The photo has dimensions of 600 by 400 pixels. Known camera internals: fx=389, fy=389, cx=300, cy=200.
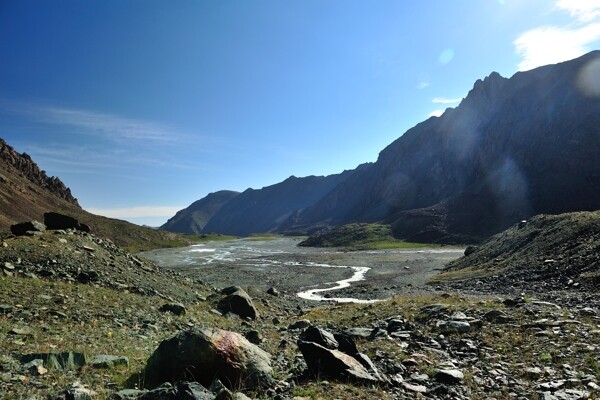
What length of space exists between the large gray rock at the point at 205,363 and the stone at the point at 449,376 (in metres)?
5.49

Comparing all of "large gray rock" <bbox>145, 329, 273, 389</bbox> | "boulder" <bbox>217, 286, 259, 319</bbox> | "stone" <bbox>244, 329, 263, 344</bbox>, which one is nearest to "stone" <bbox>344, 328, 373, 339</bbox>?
"stone" <bbox>244, 329, 263, 344</bbox>

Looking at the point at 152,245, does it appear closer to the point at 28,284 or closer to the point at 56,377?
the point at 28,284

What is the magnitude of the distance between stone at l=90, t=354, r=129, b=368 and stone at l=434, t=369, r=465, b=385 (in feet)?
32.0

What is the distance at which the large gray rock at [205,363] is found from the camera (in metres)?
10.6

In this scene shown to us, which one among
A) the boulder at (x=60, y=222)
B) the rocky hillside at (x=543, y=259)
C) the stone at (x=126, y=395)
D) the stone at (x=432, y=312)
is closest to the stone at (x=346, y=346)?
the stone at (x=126, y=395)

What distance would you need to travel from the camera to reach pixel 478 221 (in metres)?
179

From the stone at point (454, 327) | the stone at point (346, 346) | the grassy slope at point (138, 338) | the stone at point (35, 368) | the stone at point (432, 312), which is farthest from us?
the stone at point (432, 312)

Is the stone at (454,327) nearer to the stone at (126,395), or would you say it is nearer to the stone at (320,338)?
the stone at (320,338)

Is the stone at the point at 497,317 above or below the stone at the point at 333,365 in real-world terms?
below

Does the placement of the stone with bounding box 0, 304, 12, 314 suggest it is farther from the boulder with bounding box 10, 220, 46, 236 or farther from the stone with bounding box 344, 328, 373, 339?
the boulder with bounding box 10, 220, 46, 236

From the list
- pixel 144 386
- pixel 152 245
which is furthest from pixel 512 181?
pixel 144 386

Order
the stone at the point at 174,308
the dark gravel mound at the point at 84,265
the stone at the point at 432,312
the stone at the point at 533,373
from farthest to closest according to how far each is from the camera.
A: the dark gravel mound at the point at 84,265
the stone at the point at 174,308
the stone at the point at 432,312
the stone at the point at 533,373

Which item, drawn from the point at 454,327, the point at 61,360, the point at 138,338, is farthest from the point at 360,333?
the point at 61,360

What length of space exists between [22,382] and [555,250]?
5343cm
